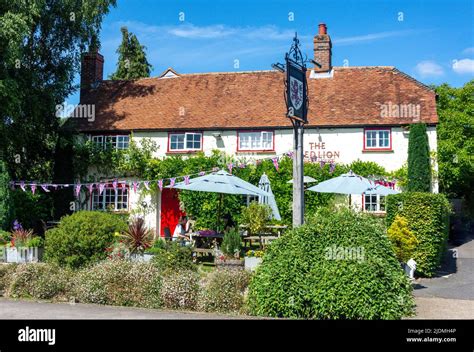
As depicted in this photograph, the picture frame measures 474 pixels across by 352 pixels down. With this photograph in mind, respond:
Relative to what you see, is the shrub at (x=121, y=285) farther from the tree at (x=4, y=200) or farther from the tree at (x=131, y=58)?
the tree at (x=131, y=58)

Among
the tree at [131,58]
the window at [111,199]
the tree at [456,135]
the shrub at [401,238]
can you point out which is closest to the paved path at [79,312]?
the shrub at [401,238]

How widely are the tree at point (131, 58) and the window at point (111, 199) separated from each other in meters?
18.7

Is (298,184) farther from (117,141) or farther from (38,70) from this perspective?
(38,70)

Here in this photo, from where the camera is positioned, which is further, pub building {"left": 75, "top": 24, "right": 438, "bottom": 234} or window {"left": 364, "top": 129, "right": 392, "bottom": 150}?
pub building {"left": 75, "top": 24, "right": 438, "bottom": 234}

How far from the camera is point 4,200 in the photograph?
17875mm

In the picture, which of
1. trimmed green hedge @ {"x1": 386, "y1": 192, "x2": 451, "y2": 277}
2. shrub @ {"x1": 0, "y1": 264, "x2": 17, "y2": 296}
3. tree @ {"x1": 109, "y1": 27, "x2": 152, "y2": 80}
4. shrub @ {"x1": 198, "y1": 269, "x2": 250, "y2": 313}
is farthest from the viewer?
tree @ {"x1": 109, "y1": 27, "x2": 152, "y2": 80}

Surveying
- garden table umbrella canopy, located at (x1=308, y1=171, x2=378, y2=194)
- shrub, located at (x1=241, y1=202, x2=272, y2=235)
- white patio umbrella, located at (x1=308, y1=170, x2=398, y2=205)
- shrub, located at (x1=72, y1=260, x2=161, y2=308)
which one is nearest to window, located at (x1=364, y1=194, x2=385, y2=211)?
white patio umbrella, located at (x1=308, y1=170, x2=398, y2=205)

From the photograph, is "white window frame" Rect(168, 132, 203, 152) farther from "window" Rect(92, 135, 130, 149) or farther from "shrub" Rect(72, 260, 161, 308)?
"shrub" Rect(72, 260, 161, 308)

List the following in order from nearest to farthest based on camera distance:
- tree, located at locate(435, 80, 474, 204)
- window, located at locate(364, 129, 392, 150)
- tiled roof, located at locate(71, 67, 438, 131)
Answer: window, located at locate(364, 129, 392, 150), tiled roof, located at locate(71, 67, 438, 131), tree, located at locate(435, 80, 474, 204)

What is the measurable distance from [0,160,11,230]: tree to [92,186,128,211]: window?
18.6ft

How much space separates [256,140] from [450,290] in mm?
10992

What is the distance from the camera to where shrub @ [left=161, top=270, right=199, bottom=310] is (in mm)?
9859
